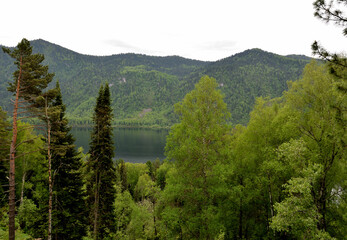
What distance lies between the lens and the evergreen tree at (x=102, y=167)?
64.3ft

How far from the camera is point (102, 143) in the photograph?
19500 mm

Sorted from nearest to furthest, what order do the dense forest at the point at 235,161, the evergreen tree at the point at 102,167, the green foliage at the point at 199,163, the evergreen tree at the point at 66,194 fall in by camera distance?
the dense forest at the point at 235,161 → the green foliage at the point at 199,163 → the evergreen tree at the point at 66,194 → the evergreen tree at the point at 102,167

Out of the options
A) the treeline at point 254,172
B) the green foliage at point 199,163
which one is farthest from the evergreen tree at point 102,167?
the green foliage at point 199,163

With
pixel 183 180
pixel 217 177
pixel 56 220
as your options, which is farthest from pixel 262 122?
pixel 56 220

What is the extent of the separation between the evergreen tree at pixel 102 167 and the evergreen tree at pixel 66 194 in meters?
1.37

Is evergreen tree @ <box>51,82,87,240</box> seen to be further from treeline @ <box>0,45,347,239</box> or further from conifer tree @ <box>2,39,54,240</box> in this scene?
conifer tree @ <box>2,39,54,240</box>

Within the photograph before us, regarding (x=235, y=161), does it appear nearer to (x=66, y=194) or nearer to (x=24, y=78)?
(x=66, y=194)

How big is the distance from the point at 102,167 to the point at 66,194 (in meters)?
3.74

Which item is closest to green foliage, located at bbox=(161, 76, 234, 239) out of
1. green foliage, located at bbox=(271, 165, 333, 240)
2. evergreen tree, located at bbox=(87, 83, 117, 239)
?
green foliage, located at bbox=(271, 165, 333, 240)

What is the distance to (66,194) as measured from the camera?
18.2m

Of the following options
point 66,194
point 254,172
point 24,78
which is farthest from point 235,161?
point 24,78

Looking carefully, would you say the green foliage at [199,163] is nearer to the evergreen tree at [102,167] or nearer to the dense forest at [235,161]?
the dense forest at [235,161]

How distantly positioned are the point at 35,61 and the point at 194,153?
460 inches

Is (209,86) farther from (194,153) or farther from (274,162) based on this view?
(274,162)
